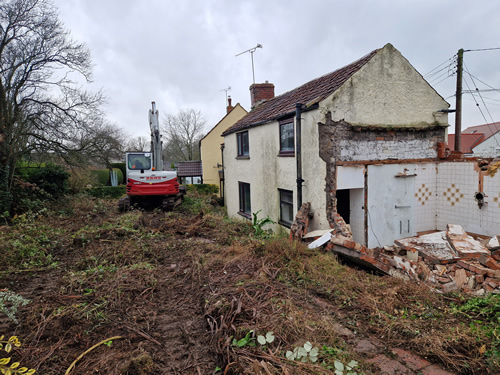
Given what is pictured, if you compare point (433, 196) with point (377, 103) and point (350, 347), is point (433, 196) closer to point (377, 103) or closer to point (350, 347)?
point (377, 103)

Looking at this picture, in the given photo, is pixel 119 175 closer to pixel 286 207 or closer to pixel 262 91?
pixel 262 91

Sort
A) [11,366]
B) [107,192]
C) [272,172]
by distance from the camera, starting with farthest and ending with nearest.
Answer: [107,192] < [272,172] < [11,366]

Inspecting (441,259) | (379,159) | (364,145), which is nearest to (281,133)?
(364,145)

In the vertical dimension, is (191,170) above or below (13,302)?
above

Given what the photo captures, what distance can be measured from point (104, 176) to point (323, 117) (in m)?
28.4

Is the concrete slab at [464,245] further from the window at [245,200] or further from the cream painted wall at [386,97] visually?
the window at [245,200]

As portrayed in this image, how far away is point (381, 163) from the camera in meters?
9.02

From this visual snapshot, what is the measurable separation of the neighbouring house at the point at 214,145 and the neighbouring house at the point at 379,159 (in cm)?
1735

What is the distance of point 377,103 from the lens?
898 cm

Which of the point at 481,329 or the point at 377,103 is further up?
the point at 377,103

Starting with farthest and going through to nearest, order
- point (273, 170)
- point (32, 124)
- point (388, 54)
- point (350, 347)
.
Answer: point (32, 124) → point (273, 170) → point (388, 54) → point (350, 347)

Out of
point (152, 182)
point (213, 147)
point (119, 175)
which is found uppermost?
point (213, 147)

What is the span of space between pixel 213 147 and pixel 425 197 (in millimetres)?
20497

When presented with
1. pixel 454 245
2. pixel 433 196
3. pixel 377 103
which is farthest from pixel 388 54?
pixel 454 245
